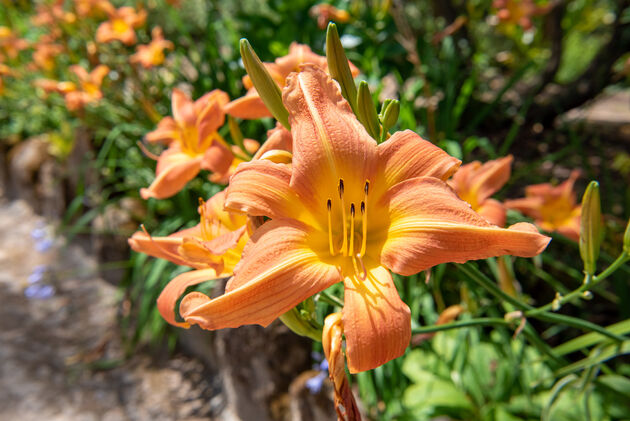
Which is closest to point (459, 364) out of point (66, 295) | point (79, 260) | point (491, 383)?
point (491, 383)

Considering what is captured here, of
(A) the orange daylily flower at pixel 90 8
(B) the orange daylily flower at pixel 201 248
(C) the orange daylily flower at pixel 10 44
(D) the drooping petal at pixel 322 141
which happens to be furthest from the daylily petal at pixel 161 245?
(C) the orange daylily flower at pixel 10 44

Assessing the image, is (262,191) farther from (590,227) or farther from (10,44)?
(10,44)

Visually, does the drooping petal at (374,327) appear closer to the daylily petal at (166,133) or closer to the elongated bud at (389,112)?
the elongated bud at (389,112)

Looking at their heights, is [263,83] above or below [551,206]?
above

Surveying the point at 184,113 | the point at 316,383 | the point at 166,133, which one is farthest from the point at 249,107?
the point at 316,383

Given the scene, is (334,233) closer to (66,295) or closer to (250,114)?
(250,114)

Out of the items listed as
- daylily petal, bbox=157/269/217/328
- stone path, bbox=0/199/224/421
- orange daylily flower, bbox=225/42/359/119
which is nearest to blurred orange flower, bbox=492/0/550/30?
orange daylily flower, bbox=225/42/359/119

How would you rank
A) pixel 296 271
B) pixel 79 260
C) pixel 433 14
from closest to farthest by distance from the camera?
pixel 296 271 < pixel 433 14 < pixel 79 260
